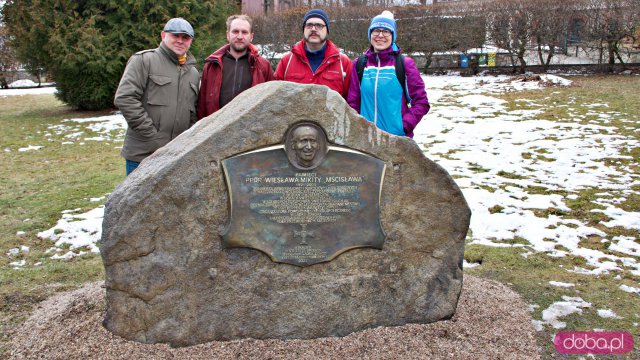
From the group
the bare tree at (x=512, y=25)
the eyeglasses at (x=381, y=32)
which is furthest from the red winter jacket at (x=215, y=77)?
the bare tree at (x=512, y=25)

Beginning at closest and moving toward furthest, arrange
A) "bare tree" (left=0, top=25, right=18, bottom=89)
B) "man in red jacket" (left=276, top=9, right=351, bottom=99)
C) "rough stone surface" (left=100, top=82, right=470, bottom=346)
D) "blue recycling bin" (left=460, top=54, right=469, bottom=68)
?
"rough stone surface" (left=100, top=82, right=470, bottom=346) < "man in red jacket" (left=276, top=9, right=351, bottom=99) < "blue recycling bin" (left=460, top=54, right=469, bottom=68) < "bare tree" (left=0, top=25, right=18, bottom=89)

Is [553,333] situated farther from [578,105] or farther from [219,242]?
[578,105]

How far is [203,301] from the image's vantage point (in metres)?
3.30

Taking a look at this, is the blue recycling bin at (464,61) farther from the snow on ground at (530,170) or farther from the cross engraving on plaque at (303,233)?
the cross engraving on plaque at (303,233)

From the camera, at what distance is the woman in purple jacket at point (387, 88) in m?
4.11

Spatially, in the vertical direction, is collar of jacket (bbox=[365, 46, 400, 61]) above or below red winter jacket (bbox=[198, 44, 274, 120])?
above

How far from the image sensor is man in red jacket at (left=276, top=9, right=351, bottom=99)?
13.1 ft

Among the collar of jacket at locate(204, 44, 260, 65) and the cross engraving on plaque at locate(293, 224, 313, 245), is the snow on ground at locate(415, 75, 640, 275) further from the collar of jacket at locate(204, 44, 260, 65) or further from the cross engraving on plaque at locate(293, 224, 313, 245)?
the collar of jacket at locate(204, 44, 260, 65)

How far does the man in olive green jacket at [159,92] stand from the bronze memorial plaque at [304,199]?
114cm

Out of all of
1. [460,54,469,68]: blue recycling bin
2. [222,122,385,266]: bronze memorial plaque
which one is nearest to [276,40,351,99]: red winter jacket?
[222,122,385,266]: bronze memorial plaque

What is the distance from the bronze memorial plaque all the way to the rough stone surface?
2.3 inches

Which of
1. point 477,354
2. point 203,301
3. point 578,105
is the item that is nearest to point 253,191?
point 203,301

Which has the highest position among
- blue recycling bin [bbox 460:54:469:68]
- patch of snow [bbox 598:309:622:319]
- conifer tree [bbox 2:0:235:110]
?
conifer tree [bbox 2:0:235:110]

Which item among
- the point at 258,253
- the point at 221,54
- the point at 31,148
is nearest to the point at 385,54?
the point at 221,54
